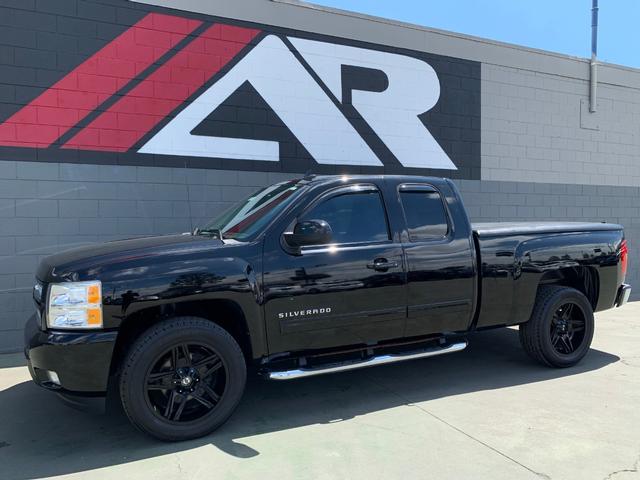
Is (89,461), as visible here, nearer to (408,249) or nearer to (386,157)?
(408,249)

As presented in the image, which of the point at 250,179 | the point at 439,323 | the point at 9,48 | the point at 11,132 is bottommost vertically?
the point at 439,323

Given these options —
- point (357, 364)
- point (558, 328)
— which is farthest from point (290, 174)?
point (558, 328)

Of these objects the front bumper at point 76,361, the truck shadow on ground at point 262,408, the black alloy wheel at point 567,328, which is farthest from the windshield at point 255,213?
the black alloy wheel at point 567,328

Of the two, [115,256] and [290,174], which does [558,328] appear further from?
[115,256]

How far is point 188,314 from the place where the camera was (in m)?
3.91

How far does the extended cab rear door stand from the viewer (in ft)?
14.9

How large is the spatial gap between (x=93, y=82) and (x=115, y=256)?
13.1 feet

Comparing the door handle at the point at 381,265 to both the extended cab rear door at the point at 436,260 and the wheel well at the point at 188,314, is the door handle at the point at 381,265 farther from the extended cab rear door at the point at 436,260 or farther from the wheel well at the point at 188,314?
the wheel well at the point at 188,314

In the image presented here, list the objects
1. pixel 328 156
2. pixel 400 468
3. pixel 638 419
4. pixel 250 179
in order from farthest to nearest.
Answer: pixel 328 156 → pixel 250 179 → pixel 638 419 → pixel 400 468

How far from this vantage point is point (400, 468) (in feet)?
10.7

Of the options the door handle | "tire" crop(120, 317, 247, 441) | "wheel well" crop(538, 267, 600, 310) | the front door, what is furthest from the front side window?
"wheel well" crop(538, 267, 600, 310)

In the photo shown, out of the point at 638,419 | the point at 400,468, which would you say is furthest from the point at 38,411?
the point at 638,419

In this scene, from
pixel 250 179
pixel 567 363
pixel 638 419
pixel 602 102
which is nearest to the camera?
pixel 638 419

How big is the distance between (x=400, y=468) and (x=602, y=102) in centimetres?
1050
